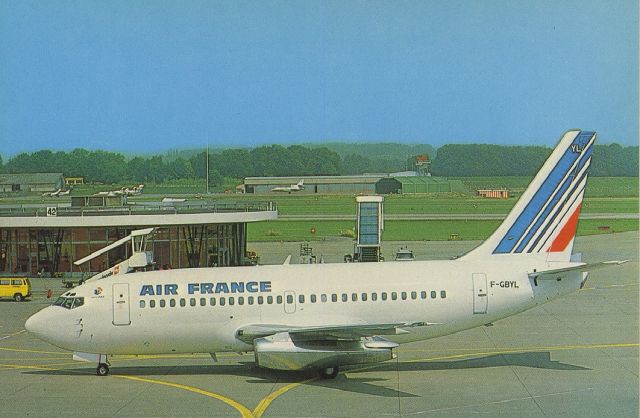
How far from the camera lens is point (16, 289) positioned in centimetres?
4809

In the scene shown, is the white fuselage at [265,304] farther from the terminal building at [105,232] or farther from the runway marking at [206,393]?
the terminal building at [105,232]

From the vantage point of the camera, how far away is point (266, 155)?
11781 cm

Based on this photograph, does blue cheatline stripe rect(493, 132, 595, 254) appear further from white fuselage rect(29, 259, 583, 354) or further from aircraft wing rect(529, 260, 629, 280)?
aircraft wing rect(529, 260, 629, 280)

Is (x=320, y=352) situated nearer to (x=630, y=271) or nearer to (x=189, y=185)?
(x=630, y=271)

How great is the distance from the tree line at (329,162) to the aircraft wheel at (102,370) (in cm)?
6450

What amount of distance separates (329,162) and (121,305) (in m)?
95.3

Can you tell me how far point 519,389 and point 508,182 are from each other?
9733 cm

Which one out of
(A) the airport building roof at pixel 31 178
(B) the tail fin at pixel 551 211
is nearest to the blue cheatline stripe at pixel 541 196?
(B) the tail fin at pixel 551 211

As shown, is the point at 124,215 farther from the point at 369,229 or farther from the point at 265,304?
the point at 265,304

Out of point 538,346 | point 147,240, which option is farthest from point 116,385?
point 147,240

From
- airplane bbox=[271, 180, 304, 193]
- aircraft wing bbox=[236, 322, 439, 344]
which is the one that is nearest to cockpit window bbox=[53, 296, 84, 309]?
aircraft wing bbox=[236, 322, 439, 344]

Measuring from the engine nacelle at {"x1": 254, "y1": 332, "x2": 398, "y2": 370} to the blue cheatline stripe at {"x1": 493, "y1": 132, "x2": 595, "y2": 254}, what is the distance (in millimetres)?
5949

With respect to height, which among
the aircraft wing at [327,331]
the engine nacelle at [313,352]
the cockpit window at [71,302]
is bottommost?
the engine nacelle at [313,352]

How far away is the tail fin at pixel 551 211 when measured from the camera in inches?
1112
